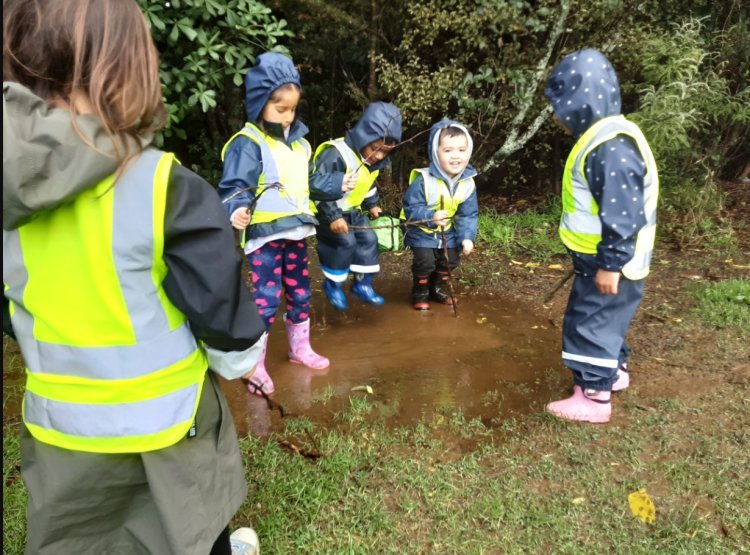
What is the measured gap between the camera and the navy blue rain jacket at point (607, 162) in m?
2.89

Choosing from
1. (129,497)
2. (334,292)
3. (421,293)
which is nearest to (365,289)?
(334,292)

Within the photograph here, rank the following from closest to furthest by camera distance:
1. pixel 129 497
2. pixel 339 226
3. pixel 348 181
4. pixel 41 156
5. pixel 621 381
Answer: pixel 41 156 < pixel 129 497 < pixel 621 381 < pixel 348 181 < pixel 339 226

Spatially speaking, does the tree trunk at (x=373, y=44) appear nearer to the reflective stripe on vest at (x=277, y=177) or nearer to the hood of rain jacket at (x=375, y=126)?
the hood of rain jacket at (x=375, y=126)

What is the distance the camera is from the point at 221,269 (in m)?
1.55

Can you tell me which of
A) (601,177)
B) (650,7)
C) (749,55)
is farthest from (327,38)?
(601,177)

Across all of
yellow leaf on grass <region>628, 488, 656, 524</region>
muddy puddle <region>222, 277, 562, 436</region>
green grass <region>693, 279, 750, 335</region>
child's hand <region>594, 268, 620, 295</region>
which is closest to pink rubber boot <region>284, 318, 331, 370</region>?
muddy puddle <region>222, 277, 562, 436</region>

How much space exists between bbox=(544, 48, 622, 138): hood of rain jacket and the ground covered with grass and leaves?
1.58 m

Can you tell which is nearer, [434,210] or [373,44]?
[434,210]

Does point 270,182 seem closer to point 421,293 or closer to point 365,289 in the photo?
point 365,289

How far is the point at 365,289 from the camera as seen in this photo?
4.82m

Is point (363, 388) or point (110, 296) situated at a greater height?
point (110, 296)

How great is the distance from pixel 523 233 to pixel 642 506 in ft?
14.9

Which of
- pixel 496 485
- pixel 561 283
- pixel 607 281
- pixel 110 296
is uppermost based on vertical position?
pixel 110 296

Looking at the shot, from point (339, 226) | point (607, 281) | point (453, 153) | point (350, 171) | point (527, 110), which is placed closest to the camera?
point (607, 281)
